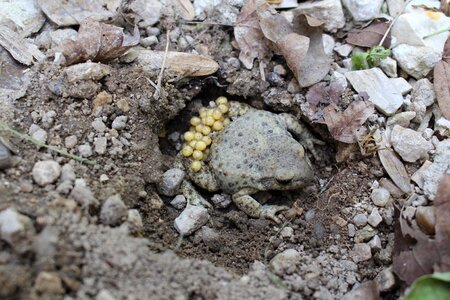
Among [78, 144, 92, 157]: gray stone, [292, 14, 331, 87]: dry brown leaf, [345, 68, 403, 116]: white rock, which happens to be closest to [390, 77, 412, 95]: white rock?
[345, 68, 403, 116]: white rock

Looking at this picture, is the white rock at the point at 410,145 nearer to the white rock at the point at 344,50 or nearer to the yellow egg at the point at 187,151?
the white rock at the point at 344,50

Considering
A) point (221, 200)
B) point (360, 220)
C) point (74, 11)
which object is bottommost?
point (221, 200)

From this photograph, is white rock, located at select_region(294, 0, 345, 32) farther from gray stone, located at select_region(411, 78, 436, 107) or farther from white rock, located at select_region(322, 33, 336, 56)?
gray stone, located at select_region(411, 78, 436, 107)

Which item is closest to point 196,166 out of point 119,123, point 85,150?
point 119,123

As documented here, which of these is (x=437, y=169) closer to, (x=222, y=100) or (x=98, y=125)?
(x=222, y=100)

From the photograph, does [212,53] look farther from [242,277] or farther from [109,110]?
[242,277]

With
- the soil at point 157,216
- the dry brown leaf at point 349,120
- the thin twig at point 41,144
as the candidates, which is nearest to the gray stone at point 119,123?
the soil at point 157,216
